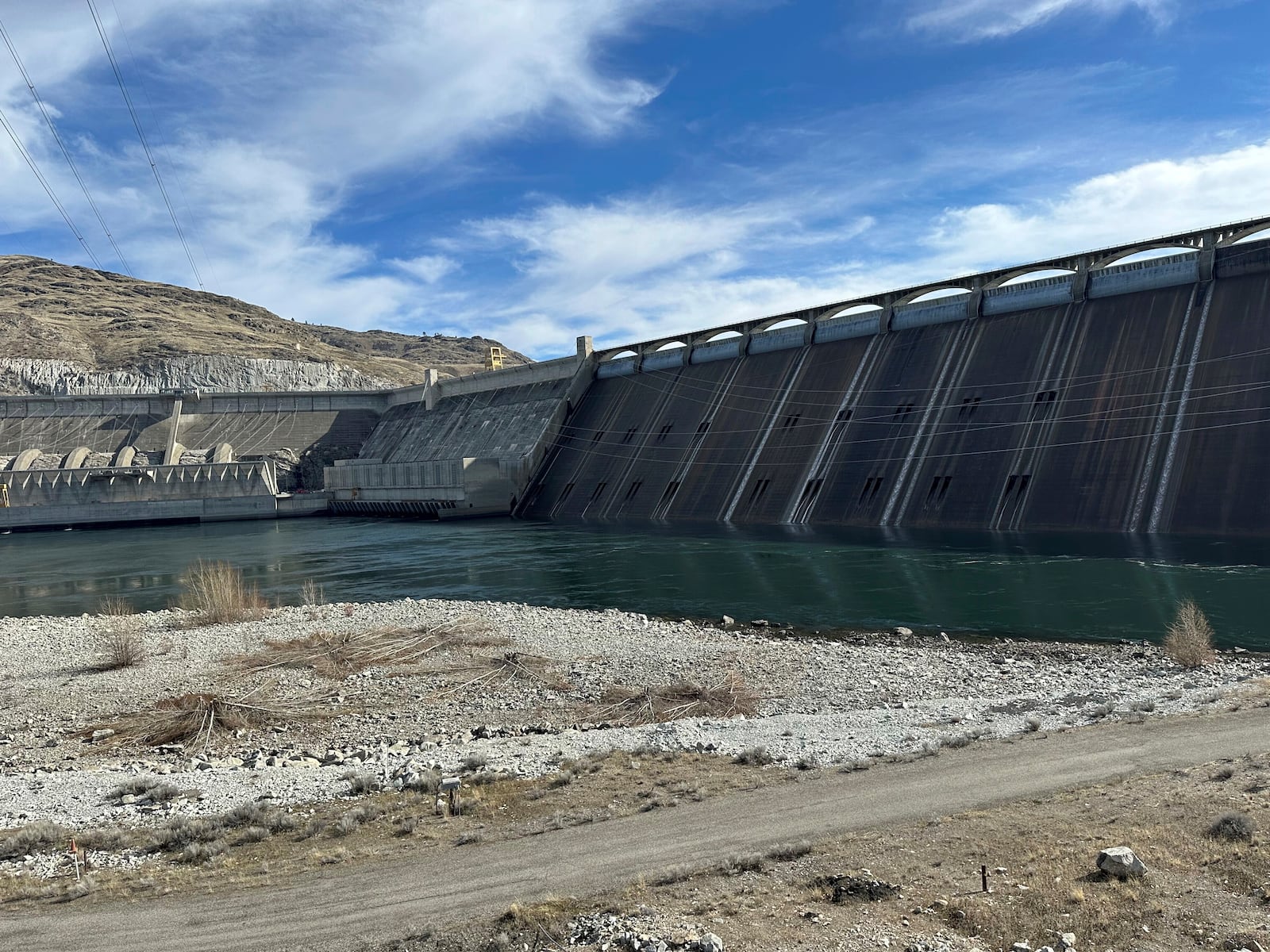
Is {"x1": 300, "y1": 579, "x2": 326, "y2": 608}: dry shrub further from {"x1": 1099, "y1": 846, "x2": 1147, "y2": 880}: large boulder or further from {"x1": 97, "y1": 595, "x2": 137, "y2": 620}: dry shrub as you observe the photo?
{"x1": 1099, "y1": 846, "x2": 1147, "y2": 880}: large boulder

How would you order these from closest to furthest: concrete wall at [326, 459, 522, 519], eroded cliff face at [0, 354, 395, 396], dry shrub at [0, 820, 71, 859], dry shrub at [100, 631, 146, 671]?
dry shrub at [0, 820, 71, 859], dry shrub at [100, 631, 146, 671], concrete wall at [326, 459, 522, 519], eroded cliff face at [0, 354, 395, 396]

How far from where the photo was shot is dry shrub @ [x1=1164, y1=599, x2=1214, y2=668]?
15.3 metres

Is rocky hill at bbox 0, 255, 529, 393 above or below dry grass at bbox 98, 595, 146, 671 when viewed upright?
above

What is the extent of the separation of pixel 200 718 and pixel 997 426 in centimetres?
3085

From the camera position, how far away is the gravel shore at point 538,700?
36.2 feet

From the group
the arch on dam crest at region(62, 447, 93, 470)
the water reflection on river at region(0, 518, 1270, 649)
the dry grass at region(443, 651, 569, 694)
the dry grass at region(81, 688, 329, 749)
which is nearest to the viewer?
the dry grass at region(81, 688, 329, 749)

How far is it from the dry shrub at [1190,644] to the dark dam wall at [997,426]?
45.5ft

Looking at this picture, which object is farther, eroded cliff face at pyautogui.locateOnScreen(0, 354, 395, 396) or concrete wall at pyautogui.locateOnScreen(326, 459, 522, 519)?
eroded cliff face at pyautogui.locateOnScreen(0, 354, 395, 396)

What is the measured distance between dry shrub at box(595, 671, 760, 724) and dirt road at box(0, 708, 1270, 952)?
155 inches

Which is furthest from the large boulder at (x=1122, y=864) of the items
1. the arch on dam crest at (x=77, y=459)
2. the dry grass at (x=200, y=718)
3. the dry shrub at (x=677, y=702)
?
the arch on dam crest at (x=77, y=459)

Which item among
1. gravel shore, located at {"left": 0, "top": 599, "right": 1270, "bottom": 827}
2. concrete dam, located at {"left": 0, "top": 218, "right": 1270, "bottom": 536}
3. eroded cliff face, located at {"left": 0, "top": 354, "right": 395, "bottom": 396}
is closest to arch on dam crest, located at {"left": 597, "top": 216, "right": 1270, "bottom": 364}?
concrete dam, located at {"left": 0, "top": 218, "right": 1270, "bottom": 536}

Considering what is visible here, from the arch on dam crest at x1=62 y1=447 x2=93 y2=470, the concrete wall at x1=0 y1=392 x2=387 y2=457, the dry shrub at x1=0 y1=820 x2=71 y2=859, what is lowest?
the dry shrub at x1=0 y1=820 x2=71 y2=859

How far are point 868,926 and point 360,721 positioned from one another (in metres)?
9.58

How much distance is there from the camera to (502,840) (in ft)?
27.7
